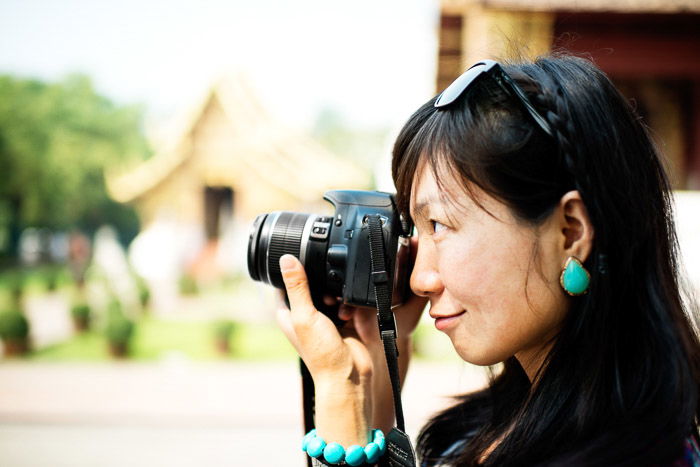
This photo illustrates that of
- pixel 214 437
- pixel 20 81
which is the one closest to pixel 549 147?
pixel 214 437

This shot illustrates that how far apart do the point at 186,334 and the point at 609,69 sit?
678 centimetres

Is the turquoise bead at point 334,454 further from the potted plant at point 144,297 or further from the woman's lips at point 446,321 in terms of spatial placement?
the potted plant at point 144,297

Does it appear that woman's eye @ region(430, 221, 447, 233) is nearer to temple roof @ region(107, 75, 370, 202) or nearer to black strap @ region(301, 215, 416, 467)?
black strap @ region(301, 215, 416, 467)

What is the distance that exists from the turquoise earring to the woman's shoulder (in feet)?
0.84

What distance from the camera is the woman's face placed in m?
0.91

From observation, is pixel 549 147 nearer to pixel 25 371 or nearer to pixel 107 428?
pixel 107 428

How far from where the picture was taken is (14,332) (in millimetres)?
7633

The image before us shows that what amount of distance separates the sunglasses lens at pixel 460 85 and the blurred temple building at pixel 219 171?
11716 millimetres

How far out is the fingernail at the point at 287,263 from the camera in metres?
1.29

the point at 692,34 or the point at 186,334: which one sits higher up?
the point at 692,34

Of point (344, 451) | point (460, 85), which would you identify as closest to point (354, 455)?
point (344, 451)

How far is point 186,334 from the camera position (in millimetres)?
9102

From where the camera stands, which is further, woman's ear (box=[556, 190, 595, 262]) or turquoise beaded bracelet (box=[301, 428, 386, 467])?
turquoise beaded bracelet (box=[301, 428, 386, 467])

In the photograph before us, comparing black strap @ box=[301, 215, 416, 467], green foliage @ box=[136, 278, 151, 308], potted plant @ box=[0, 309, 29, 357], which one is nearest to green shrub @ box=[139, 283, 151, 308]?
green foliage @ box=[136, 278, 151, 308]
